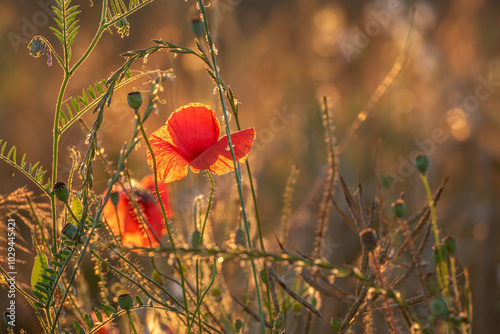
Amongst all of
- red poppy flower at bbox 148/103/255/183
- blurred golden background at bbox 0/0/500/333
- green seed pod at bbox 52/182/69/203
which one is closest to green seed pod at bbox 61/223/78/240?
green seed pod at bbox 52/182/69/203

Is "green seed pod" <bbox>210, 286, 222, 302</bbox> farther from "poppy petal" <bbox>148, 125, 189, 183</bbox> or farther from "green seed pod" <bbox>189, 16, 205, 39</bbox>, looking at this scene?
"green seed pod" <bbox>189, 16, 205, 39</bbox>

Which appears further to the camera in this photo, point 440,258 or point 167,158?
point 167,158

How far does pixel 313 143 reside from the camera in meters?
2.02

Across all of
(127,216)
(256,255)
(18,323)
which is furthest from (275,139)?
(256,255)

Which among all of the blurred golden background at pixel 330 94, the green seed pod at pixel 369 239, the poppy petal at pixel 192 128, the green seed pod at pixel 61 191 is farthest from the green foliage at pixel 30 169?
the blurred golden background at pixel 330 94

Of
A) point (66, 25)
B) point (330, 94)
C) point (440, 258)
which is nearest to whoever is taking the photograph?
point (440, 258)

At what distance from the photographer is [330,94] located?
217 cm

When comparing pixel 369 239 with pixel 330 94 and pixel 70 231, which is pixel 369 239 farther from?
pixel 330 94

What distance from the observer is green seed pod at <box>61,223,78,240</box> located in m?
0.48

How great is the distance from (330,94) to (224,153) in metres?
1.60

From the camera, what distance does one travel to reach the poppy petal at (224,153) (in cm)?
60

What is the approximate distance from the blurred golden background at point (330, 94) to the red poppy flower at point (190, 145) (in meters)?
0.94

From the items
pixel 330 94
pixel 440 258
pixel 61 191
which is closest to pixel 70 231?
pixel 61 191

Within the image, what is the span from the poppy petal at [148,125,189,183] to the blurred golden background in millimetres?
942
